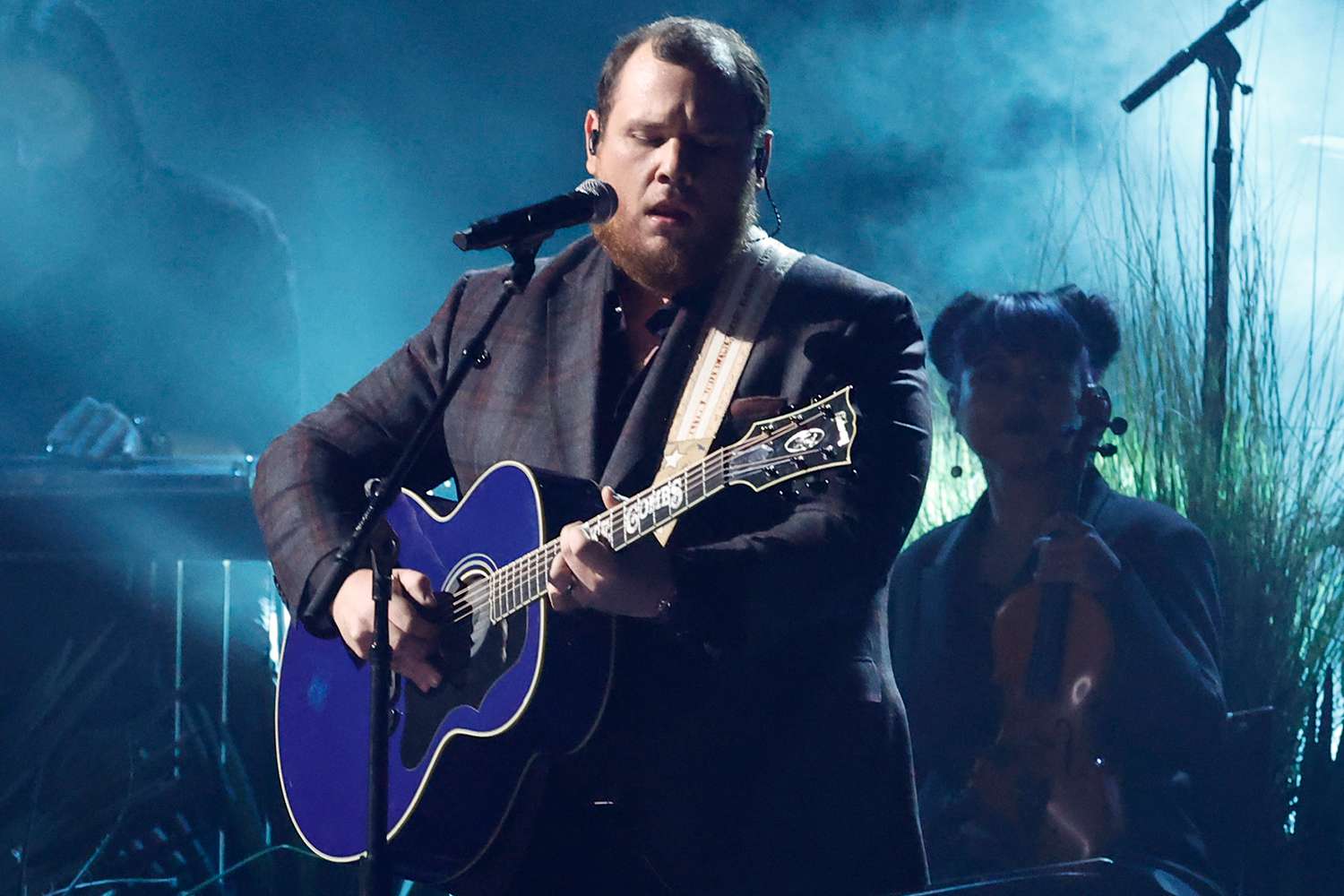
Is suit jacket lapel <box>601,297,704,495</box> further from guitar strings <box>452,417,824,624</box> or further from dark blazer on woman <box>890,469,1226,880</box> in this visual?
dark blazer on woman <box>890,469,1226,880</box>

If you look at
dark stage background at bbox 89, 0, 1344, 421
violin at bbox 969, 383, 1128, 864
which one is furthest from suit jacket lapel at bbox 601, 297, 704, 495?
dark stage background at bbox 89, 0, 1344, 421

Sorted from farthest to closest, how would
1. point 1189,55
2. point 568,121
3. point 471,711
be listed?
1. point 568,121
2. point 1189,55
3. point 471,711

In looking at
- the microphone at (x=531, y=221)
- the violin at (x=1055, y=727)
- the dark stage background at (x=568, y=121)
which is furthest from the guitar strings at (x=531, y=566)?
the dark stage background at (x=568, y=121)

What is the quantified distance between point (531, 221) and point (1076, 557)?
2.06 m

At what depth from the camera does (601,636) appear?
1720 mm

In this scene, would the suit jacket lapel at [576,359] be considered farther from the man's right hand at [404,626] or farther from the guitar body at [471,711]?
the man's right hand at [404,626]

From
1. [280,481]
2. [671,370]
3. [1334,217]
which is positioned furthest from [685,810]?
[1334,217]

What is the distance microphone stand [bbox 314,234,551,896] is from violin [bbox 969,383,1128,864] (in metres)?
1.86

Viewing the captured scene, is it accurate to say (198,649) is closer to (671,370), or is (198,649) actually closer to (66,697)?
(66,697)

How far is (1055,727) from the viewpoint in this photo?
327 centimetres

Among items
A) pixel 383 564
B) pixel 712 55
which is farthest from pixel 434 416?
pixel 712 55

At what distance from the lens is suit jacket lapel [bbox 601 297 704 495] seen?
6.07ft

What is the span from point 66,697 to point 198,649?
1.05ft

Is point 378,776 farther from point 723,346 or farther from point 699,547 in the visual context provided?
point 723,346
